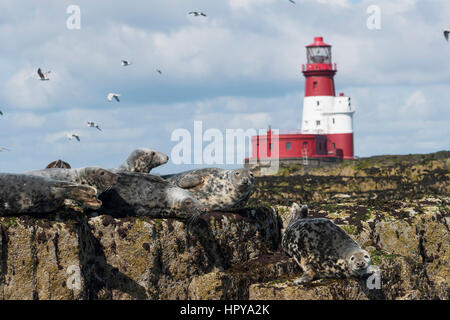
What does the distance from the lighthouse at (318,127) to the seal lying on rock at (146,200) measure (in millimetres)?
69816

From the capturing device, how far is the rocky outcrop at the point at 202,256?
1057 cm

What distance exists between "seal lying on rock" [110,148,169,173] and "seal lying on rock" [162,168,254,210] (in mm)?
744

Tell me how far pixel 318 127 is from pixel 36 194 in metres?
81.4

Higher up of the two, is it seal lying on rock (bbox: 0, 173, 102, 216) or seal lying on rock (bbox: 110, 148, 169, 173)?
seal lying on rock (bbox: 110, 148, 169, 173)

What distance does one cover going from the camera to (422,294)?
1269cm

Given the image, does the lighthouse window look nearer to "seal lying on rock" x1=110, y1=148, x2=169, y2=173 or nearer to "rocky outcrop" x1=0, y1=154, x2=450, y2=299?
"rocky outcrop" x1=0, y1=154, x2=450, y2=299

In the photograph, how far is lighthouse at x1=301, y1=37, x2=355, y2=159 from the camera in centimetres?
8906

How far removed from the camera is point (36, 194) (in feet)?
36.6

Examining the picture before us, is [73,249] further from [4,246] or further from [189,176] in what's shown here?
[189,176]

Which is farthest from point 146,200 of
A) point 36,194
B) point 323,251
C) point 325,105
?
point 325,105

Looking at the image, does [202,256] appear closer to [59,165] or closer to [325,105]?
[59,165]

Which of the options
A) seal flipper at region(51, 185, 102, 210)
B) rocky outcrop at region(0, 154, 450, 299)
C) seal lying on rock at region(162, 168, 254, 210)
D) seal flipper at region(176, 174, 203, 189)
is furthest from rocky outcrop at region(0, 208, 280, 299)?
seal flipper at region(176, 174, 203, 189)
